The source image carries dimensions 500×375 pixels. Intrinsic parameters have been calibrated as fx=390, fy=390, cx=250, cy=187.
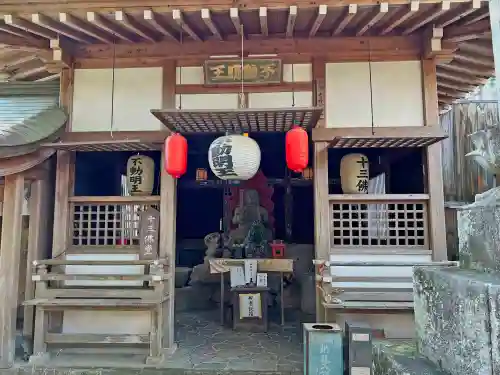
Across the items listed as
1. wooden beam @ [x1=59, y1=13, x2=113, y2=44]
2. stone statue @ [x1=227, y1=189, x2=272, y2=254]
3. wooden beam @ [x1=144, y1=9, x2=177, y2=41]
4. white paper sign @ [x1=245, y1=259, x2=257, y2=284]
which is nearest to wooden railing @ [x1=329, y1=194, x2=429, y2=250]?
white paper sign @ [x1=245, y1=259, x2=257, y2=284]

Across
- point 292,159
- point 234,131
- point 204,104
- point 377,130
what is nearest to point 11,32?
point 204,104

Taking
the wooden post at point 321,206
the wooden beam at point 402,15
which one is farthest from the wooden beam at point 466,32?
the wooden post at point 321,206

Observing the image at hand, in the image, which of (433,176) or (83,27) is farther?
(433,176)

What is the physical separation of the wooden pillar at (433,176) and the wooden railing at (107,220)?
4.28 meters

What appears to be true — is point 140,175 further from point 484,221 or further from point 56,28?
point 484,221

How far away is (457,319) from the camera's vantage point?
8.18 ft

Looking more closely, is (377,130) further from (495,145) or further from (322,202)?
(495,145)

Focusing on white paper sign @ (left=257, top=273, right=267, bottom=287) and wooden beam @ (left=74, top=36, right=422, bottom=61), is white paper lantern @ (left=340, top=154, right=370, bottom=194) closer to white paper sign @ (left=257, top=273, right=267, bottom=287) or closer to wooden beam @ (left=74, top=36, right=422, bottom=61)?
wooden beam @ (left=74, top=36, right=422, bottom=61)

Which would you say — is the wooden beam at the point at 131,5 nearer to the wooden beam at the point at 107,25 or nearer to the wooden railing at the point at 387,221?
the wooden beam at the point at 107,25

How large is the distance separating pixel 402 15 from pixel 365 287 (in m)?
4.02

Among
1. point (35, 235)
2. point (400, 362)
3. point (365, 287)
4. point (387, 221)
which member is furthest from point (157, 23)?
point (400, 362)

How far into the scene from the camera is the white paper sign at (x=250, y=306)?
804 cm

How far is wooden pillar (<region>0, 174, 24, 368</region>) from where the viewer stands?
219 inches

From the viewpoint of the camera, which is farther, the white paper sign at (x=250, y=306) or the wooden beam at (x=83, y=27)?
the white paper sign at (x=250, y=306)
